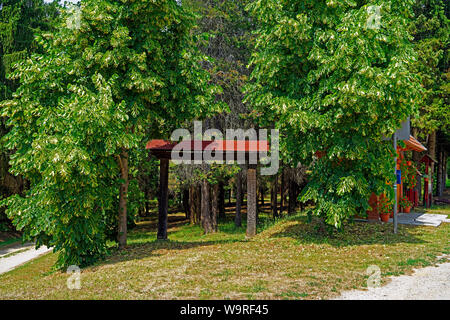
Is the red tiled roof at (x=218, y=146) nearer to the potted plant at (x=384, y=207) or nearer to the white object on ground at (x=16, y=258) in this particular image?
the potted plant at (x=384, y=207)

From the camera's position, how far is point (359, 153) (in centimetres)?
1143

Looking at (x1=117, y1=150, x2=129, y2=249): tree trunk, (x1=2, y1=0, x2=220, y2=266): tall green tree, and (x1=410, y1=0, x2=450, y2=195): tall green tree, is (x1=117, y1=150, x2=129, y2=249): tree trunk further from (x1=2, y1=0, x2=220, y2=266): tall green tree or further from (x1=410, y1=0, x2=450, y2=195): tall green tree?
(x1=410, y1=0, x2=450, y2=195): tall green tree

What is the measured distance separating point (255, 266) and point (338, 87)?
5.23 m

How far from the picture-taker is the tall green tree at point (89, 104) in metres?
9.71

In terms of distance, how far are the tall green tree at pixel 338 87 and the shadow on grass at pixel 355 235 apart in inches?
43.8

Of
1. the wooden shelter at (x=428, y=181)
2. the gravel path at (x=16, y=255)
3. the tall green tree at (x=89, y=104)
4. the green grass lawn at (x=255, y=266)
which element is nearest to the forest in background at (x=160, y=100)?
the tall green tree at (x=89, y=104)

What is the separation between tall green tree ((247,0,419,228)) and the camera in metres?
10.7

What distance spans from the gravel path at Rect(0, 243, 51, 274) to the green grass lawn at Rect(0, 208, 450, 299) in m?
1.21

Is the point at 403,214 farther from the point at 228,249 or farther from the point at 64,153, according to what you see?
the point at 64,153

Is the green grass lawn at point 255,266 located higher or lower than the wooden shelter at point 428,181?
lower

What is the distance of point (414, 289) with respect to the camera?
768 cm

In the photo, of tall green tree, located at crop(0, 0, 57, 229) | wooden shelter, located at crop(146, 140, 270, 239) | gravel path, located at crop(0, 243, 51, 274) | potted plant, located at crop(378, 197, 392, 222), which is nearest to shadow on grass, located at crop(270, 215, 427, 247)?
potted plant, located at crop(378, 197, 392, 222)

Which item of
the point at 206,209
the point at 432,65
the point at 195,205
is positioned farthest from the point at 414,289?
the point at 432,65
